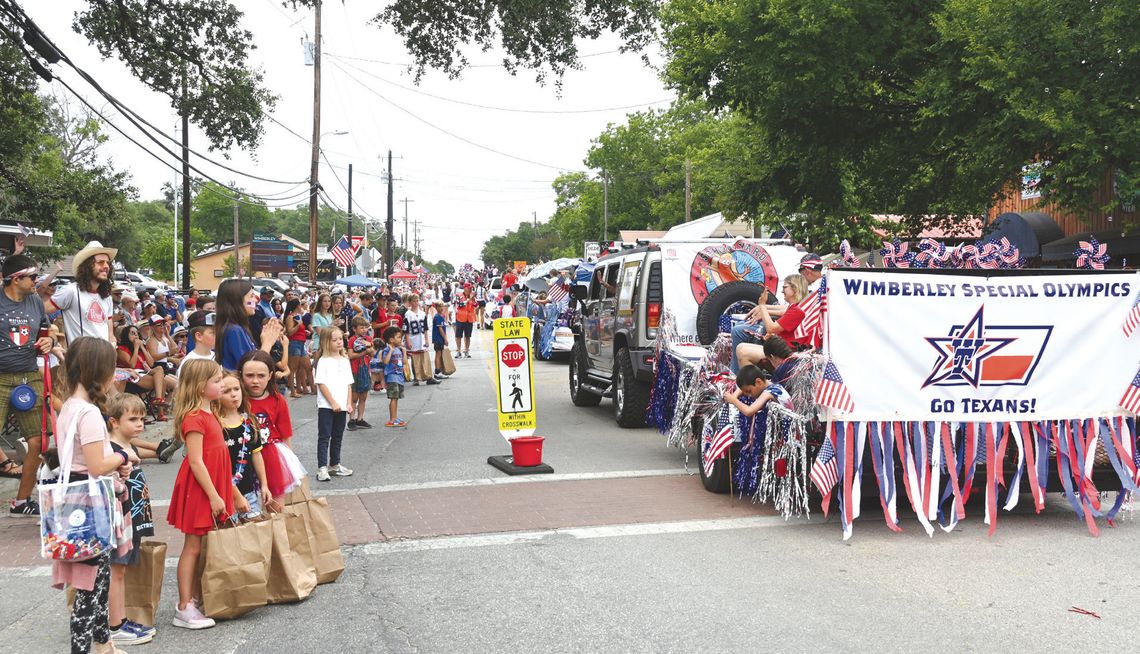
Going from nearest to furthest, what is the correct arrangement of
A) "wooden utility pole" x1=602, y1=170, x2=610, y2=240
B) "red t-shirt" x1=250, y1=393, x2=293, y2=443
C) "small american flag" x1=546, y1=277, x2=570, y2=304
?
1. "red t-shirt" x1=250, y1=393, x2=293, y2=443
2. "small american flag" x1=546, y1=277, x2=570, y2=304
3. "wooden utility pole" x1=602, y1=170, x2=610, y2=240

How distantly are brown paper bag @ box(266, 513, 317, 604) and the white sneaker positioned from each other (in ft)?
1.21

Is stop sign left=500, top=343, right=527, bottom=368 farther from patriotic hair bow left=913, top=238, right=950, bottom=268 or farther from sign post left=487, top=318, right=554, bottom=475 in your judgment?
patriotic hair bow left=913, top=238, right=950, bottom=268

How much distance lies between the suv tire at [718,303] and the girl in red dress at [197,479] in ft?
20.1

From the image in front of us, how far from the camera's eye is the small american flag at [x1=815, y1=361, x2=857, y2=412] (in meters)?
6.87

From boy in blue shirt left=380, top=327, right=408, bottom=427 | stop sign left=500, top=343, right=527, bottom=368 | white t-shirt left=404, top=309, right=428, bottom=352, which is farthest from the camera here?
white t-shirt left=404, top=309, right=428, bottom=352

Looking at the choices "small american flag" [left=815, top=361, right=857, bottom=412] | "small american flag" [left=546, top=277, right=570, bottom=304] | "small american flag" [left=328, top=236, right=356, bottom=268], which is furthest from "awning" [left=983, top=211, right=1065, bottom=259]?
"small american flag" [left=328, top=236, right=356, bottom=268]

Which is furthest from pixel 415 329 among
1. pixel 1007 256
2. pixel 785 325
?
pixel 1007 256

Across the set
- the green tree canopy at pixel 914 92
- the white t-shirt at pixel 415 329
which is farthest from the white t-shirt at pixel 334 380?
the white t-shirt at pixel 415 329

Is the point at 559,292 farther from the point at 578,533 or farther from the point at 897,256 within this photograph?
the point at 578,533

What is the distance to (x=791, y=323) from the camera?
805 cm

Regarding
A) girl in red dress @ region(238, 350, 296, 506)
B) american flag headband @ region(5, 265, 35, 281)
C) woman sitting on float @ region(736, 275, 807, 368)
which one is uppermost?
american flag headband @ region(5, 265, 35, 281)

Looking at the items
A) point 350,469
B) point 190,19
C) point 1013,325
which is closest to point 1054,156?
point 1013,325

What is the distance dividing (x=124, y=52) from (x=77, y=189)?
4.94 metres

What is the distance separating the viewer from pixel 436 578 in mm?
5906
